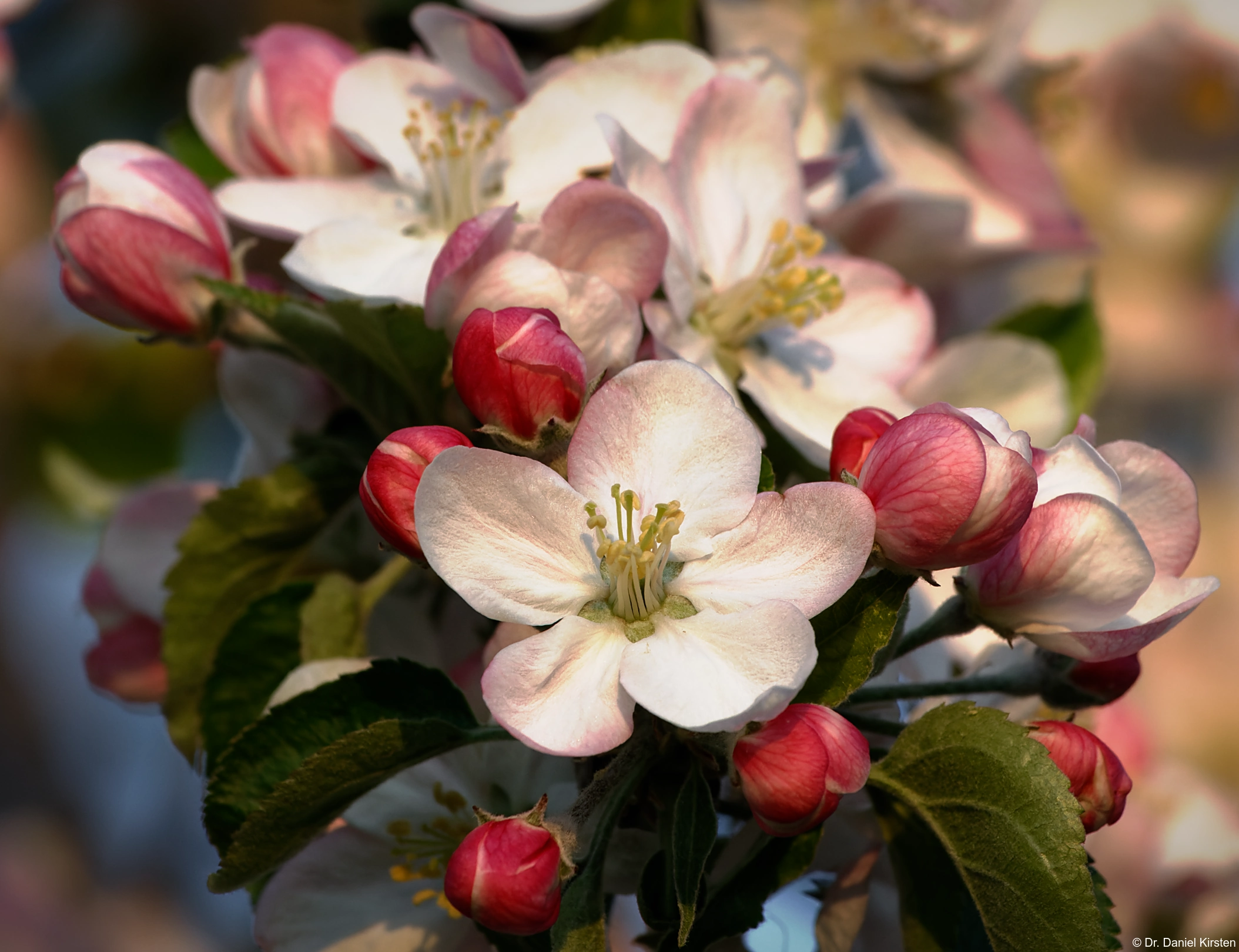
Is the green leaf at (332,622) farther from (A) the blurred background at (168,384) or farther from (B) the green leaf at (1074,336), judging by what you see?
(A) the blurred background at (168,384)

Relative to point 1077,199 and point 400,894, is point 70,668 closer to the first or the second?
point 400,894

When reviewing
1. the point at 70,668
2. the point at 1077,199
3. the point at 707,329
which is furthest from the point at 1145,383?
the point at 70,668

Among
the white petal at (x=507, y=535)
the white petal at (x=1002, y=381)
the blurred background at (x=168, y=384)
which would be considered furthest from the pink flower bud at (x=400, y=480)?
the blurred background at (x=168, y=384)

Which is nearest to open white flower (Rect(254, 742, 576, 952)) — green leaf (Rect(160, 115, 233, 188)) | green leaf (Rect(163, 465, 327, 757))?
green leaf (Rect(163, 465, 327, 757))

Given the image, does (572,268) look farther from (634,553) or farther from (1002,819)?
(1002,819)

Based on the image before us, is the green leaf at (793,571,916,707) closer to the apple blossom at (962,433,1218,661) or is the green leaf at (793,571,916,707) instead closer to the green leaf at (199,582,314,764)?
the apple blossom at (962,433,1218,661)

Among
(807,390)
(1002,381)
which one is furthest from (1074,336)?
(807,390)
